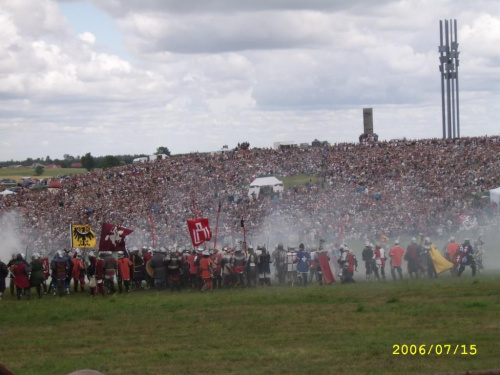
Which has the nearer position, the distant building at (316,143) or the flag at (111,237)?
the flag at (111,237)

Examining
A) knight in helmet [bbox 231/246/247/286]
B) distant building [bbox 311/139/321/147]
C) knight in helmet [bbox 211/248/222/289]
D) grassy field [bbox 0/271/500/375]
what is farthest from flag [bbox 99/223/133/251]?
distant building [bbox 311/139/321/147]

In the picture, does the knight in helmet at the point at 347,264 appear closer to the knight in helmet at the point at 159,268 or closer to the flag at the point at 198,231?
the flag at the point at 198,231

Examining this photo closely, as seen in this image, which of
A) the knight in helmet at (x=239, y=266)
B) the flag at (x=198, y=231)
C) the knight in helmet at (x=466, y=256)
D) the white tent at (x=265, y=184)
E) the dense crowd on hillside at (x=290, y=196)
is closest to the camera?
the knight in helmet at (x=466, y=256)

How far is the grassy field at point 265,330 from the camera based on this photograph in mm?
11688

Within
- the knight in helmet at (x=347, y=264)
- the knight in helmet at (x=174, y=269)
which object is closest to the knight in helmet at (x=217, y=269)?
the knight in helmet at (x=174, y=269)

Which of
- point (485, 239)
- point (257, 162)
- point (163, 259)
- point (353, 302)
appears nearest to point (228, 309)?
point (353, 302)

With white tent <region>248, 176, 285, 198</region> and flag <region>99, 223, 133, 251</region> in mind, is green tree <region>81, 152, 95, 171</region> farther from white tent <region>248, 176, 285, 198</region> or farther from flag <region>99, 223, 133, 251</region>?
flag <region>99, 223, 133, 251</region>

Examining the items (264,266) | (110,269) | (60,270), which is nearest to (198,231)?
(264,266)

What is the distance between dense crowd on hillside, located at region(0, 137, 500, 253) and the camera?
34.4 metres

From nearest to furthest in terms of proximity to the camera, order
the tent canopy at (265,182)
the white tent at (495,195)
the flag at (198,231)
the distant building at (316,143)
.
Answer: the flag at (198,231) < the white tent at (495,195) < the tent canopy at (265,182) < the distant building at (316,143)

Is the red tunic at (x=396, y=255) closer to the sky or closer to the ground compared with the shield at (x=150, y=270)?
closer to the sky
